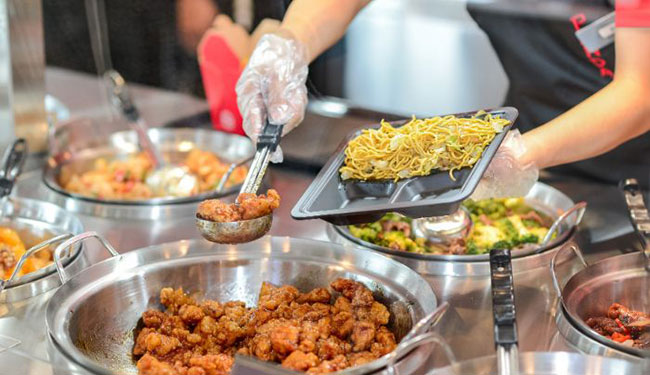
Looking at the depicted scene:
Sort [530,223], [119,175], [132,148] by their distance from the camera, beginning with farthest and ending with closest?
1. [132,148]
2. [119,175]
3. [530,223]

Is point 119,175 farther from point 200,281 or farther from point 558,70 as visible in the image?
point 558,70

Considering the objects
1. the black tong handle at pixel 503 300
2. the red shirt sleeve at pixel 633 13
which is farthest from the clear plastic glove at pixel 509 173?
the red shirt sleeve at pixel 633 13

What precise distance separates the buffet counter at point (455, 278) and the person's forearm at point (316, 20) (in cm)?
34

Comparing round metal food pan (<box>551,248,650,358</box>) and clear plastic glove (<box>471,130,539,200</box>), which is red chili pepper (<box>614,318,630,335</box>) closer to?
round metal food pan (<box>551,248,650,358</box>)

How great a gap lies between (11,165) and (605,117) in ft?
4.72

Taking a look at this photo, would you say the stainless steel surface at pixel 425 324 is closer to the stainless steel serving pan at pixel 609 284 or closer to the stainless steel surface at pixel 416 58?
the stainless steel serving pan at pixel 609 284

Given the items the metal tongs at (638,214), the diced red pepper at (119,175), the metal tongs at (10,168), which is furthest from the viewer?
the diced red pepper at (119,175)

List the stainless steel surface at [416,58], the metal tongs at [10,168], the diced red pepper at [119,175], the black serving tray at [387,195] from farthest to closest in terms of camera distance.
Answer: the stainless steel surface at [416,58] → the diced red pepper at [119,175] → the metal tongs at [10,168] → the black serving tray at [387,195]

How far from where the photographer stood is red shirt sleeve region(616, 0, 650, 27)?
1.75 metres

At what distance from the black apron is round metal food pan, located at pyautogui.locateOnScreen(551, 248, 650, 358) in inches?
20.3

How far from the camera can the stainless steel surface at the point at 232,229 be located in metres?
1.56

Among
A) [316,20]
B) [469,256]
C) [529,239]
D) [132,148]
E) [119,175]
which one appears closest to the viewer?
[469,256]

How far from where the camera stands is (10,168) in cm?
204

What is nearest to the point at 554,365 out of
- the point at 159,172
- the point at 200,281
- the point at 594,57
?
the point at 200,281
